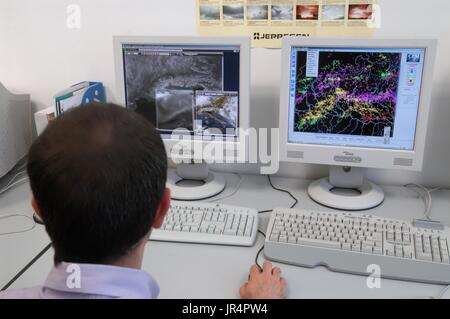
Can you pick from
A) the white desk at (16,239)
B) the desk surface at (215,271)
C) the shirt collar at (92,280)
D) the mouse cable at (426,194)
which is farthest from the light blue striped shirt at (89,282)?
the mouse cable at (426,194)

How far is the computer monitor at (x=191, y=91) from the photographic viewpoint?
4.47ft

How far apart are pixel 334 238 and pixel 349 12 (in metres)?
0.70

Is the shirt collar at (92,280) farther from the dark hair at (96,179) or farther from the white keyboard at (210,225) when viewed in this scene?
the white keyboard at (210,225)

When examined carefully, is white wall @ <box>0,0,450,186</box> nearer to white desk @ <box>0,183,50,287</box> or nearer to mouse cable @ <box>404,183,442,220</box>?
mouse cable @ <box>404,183,442,220</box>

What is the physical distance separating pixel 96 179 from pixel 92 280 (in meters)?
0.17

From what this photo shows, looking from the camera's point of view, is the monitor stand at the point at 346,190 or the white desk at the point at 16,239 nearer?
the white desk at the point at 16,239

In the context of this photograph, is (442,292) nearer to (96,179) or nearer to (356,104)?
(356,104)

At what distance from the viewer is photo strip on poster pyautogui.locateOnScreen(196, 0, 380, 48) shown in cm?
141

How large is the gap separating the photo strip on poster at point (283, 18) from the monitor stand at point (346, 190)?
427 mm

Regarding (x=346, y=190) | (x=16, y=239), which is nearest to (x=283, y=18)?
(x=346, y=190)

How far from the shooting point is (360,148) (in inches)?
53.2

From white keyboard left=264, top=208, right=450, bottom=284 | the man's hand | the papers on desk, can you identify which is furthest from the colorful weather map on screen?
the papers on desk
